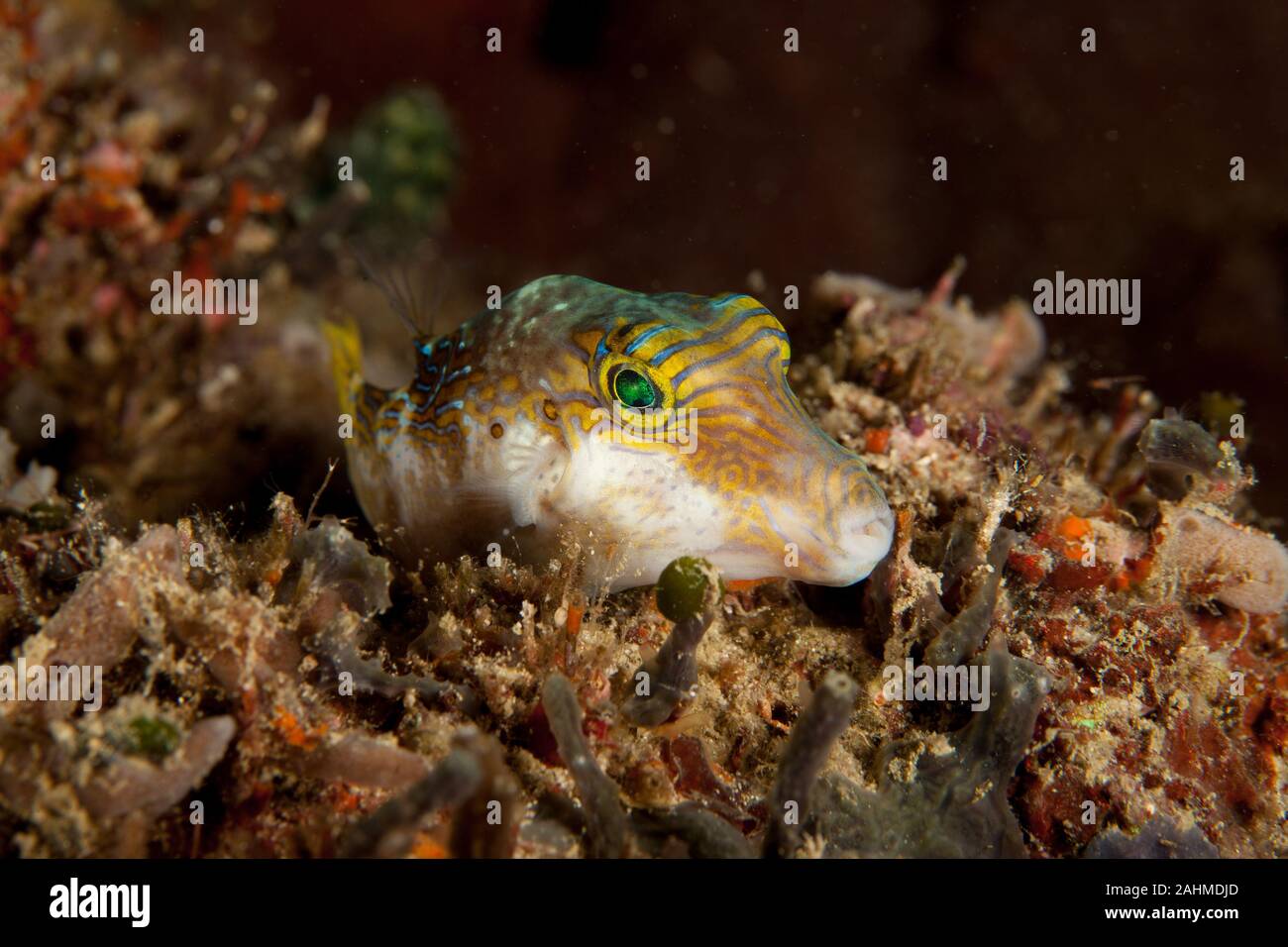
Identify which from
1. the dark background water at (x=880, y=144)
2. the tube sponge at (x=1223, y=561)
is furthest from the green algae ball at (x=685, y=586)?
the dark background water at (x=880, y=144)

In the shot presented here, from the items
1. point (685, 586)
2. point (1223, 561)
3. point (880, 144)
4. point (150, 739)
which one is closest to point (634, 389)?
point (685, 586)

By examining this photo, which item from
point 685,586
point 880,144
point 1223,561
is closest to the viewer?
point 685,586

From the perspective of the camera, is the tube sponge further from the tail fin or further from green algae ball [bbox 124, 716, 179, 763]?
the tail fin

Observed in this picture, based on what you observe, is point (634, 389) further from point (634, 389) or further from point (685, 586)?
point (685, 586)
